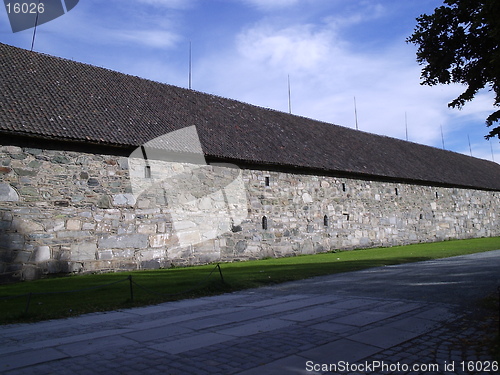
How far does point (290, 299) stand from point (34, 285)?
6.10 m

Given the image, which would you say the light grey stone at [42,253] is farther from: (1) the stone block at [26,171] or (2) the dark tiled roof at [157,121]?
(2) the dark tiled roof at [157,121]

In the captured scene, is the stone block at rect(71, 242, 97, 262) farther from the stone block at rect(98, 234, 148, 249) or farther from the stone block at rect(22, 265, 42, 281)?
the stone block at rect(22, 265, 42, 281)

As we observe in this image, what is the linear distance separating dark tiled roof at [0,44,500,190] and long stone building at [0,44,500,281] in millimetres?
64

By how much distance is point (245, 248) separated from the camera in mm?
14727

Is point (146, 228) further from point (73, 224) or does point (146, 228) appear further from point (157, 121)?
point (157, 121)

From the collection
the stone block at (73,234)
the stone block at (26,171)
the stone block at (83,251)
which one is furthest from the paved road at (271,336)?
the stone block at (26,171)

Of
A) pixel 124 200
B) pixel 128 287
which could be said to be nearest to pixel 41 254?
pixel 124 200

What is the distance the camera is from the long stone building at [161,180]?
1078 centimetres

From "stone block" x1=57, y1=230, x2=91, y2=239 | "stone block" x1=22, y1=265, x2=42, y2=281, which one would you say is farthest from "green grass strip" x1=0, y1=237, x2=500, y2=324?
"stone block" x1=57, y1=230, x2=91, y2=239

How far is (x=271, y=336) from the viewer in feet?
15.5

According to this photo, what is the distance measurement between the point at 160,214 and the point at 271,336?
341 inches

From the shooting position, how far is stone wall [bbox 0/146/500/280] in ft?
34.6

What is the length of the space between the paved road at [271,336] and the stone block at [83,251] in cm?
507

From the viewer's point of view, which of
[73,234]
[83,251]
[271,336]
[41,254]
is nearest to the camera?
[271,336]
